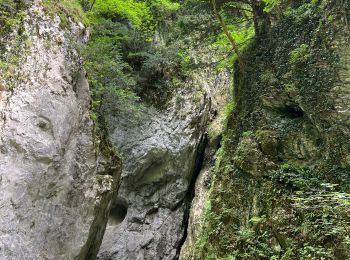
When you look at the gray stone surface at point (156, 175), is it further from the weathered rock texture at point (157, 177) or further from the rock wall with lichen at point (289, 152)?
the rock wall with lichen at point (289, 152)

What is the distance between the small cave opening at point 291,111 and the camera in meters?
9.48

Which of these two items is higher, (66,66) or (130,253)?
(66,66)

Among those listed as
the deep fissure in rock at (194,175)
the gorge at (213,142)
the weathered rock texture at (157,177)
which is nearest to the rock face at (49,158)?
the gorge at (213,142)

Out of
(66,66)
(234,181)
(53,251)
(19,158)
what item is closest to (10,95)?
(19,158)

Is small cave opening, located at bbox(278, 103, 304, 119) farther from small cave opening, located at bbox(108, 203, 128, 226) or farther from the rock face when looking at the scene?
small cave opening, located at bbox(108, 203, 128, 226)

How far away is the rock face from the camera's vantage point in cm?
692

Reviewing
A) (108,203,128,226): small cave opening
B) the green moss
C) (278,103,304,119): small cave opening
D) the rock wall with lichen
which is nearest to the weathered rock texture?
(108,203,128,226): small cave opening

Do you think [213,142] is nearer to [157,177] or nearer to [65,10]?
[157,177]

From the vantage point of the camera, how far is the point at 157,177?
1434 cm

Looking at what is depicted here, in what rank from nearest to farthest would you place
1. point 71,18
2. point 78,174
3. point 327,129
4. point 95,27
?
point 327,129
point 78,174
point 71,18
point 95,27

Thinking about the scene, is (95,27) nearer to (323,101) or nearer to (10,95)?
(10,95)

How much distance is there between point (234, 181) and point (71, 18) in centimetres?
681

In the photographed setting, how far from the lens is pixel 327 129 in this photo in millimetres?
8062

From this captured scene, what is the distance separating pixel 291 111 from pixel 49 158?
21.7 ft
